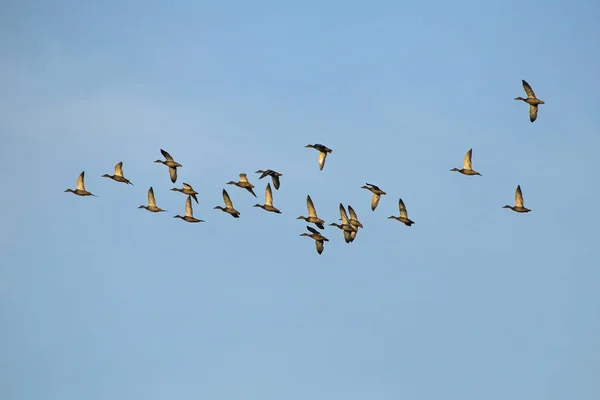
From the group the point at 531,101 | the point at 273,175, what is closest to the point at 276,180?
the point at 273,175

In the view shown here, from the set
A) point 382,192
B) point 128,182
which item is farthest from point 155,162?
point 382,192

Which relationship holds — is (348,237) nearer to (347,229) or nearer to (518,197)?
(347,229)

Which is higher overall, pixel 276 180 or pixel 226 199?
pixel 276 180

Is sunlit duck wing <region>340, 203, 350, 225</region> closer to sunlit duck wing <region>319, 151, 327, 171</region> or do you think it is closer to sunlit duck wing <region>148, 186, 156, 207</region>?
→ sunlit duck wing <region>319, 151, 327, 171</region>

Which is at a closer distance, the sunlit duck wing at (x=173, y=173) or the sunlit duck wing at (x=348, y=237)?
the sunlit duck wing at (x=173, y=173)

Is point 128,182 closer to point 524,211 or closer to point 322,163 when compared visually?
point 322,163

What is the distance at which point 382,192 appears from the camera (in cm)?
19475

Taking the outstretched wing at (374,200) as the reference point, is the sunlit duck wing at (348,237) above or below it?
below

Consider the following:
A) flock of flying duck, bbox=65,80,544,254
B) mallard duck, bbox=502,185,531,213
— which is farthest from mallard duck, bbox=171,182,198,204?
mallard duck, bbox=502,185,531,213

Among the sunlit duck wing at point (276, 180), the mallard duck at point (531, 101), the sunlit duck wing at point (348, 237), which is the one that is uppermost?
the mallard duck at point (531, 101)

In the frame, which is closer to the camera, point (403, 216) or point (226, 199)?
point (403, 216)

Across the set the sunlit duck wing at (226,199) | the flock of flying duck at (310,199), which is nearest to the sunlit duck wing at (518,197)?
the flock of flying duck at (310,199)

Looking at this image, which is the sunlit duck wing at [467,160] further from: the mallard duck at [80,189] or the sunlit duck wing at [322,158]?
the mallard duck at [80,189]

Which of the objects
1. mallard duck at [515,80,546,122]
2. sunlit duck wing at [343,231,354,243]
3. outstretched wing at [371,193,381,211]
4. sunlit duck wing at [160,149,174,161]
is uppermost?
mallard duck at [515,80,546,122]
